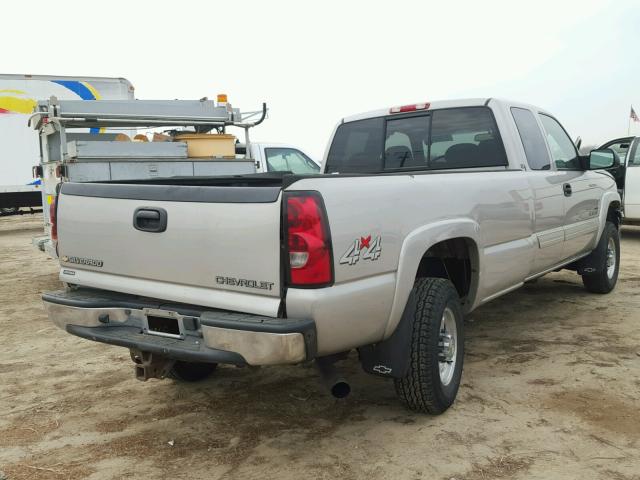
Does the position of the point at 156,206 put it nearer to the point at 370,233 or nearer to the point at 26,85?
the point at 370,233

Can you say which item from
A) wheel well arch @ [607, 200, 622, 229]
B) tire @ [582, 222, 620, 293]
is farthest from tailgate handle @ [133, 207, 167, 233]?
wheel well arch @ [607, 200, 622, 229]

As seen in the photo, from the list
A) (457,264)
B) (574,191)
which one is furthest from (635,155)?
(457,264)

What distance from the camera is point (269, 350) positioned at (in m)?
2.62

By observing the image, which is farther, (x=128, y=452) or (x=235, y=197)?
(x=128, y=452)

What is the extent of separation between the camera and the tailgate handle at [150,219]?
117 inches

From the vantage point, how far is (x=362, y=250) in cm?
280

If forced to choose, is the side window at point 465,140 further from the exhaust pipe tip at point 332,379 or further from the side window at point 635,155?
the side window at point 635,155

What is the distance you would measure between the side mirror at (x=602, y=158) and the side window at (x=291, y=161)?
203 inches

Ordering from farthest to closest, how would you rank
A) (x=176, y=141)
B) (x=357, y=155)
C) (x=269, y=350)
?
1. (x=176, y=141)
2. (x=357, y=155)
3. (x=269, y=350)

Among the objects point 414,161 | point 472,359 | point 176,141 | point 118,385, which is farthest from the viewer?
point 176,141

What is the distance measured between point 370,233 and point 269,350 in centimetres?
72

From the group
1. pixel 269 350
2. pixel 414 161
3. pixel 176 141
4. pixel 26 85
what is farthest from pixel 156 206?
pixel 26 85

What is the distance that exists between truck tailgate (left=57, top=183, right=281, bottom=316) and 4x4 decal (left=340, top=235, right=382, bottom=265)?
322 mm

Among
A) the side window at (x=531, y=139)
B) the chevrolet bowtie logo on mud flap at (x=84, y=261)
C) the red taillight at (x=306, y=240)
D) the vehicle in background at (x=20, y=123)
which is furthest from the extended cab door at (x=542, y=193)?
the vehicle in background at (x=20, y=123)
